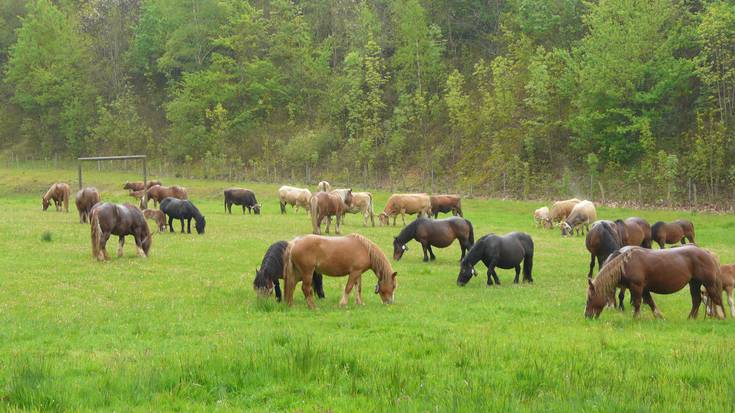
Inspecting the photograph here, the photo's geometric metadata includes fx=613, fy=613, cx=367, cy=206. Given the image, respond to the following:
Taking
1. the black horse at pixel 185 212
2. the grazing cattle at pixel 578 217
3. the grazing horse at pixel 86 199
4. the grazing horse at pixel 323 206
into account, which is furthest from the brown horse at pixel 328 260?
the grazing horse at pixel 86 199

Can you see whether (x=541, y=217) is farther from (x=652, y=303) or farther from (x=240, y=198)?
(x=652, y=303)

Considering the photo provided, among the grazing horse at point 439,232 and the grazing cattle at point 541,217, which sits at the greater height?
the grazing horse at point 439,232

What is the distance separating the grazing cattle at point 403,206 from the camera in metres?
35.4

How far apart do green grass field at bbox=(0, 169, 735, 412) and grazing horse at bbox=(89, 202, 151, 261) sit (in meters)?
0.78

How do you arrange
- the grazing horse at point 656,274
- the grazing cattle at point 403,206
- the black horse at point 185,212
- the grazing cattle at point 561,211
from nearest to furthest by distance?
the grazing horse at point 656,274 → the black horse at point 185,212 → the grazing cattle at point 561,211 → the grazing cattle at point 403,206

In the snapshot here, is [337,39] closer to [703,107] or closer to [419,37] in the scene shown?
[419,37]

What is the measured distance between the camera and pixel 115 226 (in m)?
19.7

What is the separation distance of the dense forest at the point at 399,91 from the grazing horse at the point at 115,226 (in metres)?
34.5

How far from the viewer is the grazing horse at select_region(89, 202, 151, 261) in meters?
19.2

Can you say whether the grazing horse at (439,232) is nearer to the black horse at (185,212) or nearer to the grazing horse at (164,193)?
the black horse at (185,212)

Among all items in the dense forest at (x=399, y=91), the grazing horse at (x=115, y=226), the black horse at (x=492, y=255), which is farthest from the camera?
the dense forest at (x=399, y=91)

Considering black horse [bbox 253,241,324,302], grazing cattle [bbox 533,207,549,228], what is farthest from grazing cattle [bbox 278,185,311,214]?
black horse [bbox 253,241,324,302]

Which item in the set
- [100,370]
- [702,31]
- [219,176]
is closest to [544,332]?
[100,370]

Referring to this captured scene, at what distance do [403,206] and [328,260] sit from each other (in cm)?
A: 2304
